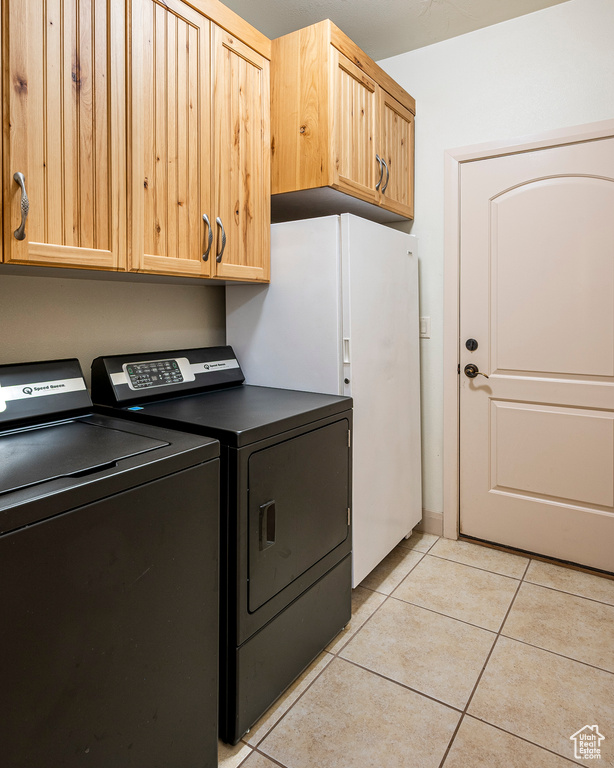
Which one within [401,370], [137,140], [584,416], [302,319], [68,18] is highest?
[68,18]

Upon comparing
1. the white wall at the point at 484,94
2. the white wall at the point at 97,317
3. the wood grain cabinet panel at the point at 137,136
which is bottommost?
the white wall at the point at 97,317

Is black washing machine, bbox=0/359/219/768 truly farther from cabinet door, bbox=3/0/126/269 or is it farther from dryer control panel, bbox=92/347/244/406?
cabinet door, bbox=3/0/126/269

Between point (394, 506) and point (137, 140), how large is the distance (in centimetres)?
185

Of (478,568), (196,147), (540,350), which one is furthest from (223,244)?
A: (478,568)

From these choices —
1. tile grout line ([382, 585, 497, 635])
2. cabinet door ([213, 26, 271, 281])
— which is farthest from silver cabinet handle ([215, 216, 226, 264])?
tile grout line ([382, 585, 497, 635])

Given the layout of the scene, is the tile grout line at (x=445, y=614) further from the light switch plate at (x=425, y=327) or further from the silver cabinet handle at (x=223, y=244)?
the silver cabinet handle at (x=223, y=244)

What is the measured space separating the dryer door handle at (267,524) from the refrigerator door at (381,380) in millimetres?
632

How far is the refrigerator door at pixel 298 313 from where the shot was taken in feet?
6.29

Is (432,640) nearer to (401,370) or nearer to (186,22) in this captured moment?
(401,370)

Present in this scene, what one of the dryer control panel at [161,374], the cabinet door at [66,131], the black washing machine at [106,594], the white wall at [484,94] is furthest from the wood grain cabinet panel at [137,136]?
the white wall at [484,94]

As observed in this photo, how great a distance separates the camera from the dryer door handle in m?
1.42

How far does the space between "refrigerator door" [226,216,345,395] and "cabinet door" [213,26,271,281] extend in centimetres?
9

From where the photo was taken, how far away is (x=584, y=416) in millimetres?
2346

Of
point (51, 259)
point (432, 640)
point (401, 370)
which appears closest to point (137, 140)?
point (51, 259)
